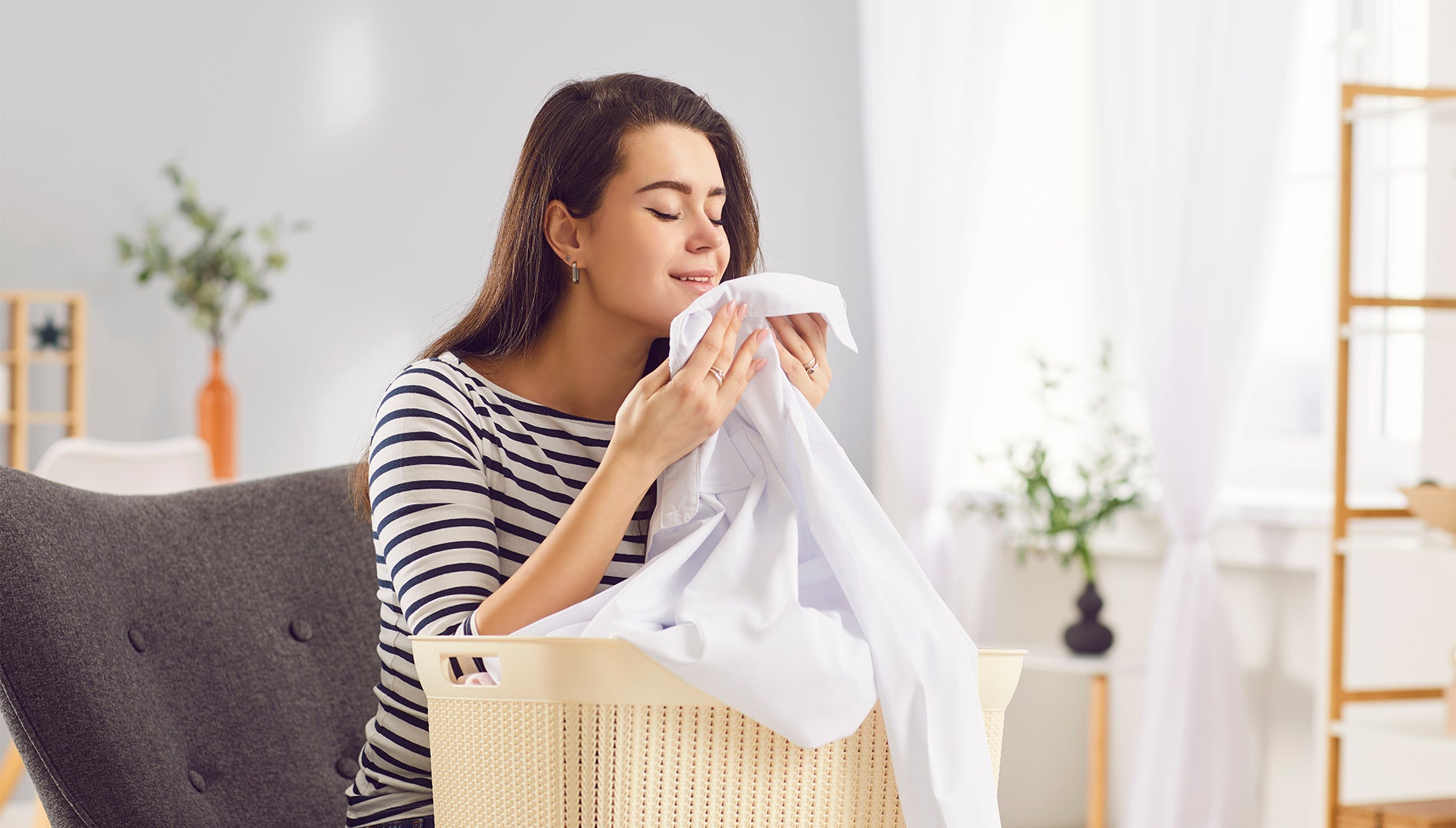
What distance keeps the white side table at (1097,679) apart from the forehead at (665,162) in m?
2.17

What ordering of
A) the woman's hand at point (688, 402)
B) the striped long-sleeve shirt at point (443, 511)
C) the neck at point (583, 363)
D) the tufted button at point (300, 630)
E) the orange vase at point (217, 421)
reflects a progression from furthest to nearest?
the orange vase at point (217, 421), the tufted button at point (300, 630), the neck at point (583, 363), the striped long-sleeve shirt at point (443, 511), the woman's hand at point (688, 402)

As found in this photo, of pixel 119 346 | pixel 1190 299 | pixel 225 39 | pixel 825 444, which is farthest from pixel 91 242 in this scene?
pixel 825 444

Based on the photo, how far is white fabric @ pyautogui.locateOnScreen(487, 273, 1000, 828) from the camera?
30.3 inches

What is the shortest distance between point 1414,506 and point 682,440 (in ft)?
5.98

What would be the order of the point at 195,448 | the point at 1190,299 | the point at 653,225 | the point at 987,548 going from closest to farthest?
the point at 653,225 → the point at 1190,299 → the point at 195,448 → the point at 987,548

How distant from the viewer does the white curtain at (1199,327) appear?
3.00 m

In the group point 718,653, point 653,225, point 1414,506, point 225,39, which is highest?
point 225,39

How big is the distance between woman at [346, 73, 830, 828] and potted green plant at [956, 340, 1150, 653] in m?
2.09

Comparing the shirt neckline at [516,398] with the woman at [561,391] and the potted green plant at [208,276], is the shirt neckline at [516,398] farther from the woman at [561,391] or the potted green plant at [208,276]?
the potted green plant at [208,276]

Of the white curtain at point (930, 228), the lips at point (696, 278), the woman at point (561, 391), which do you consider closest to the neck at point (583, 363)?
the woman at point (561, 391)

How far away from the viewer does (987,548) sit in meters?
3.90

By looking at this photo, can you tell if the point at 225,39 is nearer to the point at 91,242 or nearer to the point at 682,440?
the point at 91,242

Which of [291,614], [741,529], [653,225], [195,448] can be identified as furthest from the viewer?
[195,448]

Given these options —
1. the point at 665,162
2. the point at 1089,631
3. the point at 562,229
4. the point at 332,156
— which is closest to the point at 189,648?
the point at 562,229
